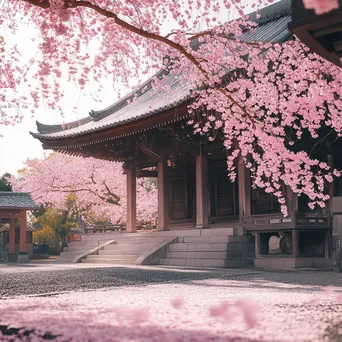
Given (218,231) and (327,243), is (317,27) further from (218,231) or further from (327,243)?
(218,231)

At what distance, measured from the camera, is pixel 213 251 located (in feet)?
47.6

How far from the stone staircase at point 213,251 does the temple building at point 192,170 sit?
27 cm

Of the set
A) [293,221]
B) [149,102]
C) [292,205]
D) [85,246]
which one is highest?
[149,102]

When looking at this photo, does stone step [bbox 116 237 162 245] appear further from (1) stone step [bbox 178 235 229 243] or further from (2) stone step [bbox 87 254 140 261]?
(1) stone step [bbox 178 235 229 243]

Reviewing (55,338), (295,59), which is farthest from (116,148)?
(55,338)

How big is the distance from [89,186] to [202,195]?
12435mm

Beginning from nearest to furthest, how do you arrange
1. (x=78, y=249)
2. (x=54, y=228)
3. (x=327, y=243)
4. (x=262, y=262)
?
(x=327, y=243) < (x=262, y=262) < (x=78, y=249) < (x=54, y=228)

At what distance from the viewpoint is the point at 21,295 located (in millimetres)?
6941

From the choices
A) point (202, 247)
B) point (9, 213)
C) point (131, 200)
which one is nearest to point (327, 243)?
point (202, 247)

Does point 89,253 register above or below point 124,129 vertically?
below

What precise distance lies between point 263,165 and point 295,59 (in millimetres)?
2620

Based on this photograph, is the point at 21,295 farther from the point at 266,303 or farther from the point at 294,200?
the point at 294,200

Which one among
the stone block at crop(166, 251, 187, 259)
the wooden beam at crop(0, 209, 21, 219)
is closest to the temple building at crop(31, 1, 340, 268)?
the stone block at crop(166, 251, 187, 259)

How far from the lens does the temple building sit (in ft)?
44.8
